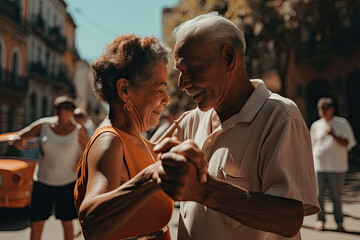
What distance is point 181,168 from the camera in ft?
3.86

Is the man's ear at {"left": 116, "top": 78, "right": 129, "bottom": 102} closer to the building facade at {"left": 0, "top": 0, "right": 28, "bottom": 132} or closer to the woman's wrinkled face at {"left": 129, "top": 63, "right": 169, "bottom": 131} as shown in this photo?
the woman's wrinkled face at {"left": 129, "top": 63, "right": 169, "bottom": 131}

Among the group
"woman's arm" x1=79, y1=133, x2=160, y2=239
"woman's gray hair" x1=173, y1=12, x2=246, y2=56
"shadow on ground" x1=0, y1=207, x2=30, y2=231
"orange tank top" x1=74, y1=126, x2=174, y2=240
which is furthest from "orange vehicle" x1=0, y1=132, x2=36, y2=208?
"woman's gray hair" x1=173, y1=12, x2=246, y2=56

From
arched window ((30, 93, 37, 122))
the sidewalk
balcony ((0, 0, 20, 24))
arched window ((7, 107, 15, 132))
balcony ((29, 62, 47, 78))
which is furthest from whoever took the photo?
balcony ((29, 62, 47, 78))

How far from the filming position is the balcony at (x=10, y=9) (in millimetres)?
19250

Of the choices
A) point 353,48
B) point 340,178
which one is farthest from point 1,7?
point 340,178

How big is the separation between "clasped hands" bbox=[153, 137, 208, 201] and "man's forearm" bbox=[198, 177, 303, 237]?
73 mm

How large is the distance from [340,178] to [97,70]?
532 centimetres

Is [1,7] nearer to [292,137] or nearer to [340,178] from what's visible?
[340,178]

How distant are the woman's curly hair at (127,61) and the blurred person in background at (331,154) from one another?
487 centimetres

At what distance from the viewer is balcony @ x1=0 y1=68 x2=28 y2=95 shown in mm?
21156

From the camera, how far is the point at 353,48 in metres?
16.8

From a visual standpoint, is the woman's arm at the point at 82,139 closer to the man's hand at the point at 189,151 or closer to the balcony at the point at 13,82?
the man's hand at the point at 189,151

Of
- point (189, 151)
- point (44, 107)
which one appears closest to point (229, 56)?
point (189, 151)

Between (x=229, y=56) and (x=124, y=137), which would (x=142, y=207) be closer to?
(x=124, y=137)
